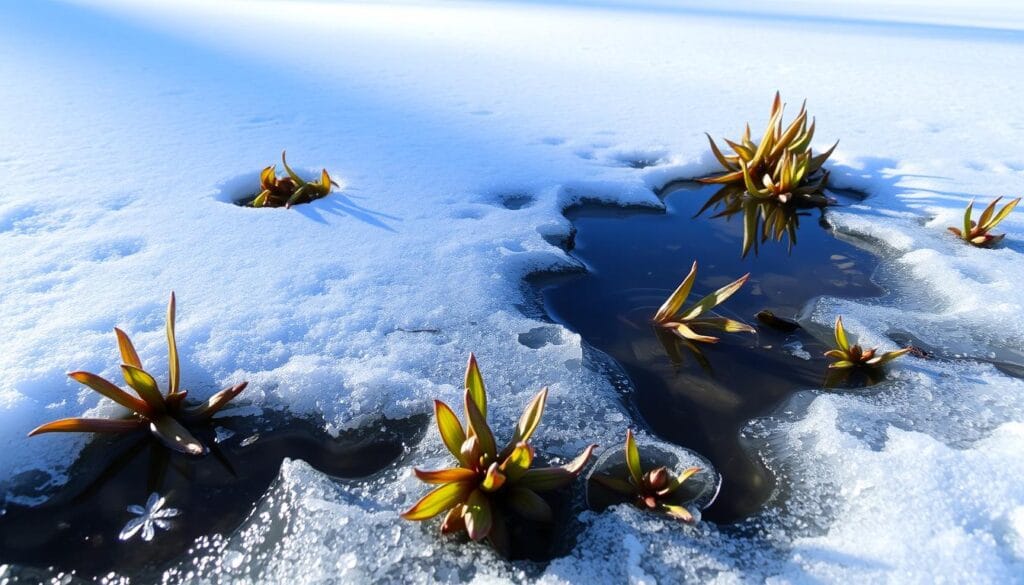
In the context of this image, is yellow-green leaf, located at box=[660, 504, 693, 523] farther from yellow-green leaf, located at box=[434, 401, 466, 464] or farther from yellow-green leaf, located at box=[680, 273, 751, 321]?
yellow-green leaf, located at box=[680, 273, 751, 321]

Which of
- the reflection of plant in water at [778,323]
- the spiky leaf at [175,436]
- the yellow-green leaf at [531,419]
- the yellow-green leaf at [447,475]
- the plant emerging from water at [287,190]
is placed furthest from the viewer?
the plant emerging from water at [287,190]

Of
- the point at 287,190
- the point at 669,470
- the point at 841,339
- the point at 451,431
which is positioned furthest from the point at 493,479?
the point at 287,190

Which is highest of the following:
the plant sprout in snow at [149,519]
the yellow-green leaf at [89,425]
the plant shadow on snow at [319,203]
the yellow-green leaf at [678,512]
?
the plant shadow on snow at [319,203]

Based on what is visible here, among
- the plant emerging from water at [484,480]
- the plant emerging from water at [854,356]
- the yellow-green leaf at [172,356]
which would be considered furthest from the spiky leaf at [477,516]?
the plant emerging from water at [854,356]

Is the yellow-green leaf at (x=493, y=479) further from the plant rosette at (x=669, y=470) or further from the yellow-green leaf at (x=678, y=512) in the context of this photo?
the yellow-green leaf at (x=678, y=512)

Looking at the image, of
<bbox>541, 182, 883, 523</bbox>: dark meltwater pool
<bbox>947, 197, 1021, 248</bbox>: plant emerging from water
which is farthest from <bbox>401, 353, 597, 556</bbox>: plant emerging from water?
<bbox>947, 197, 1021, 248</bbox>: plant emerging from water

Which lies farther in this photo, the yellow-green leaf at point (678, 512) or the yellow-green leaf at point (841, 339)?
the yellow-green leaf at point (841, 339)

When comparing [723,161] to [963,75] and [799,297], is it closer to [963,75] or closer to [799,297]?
[799,297]
